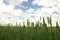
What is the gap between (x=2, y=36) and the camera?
17.8ft

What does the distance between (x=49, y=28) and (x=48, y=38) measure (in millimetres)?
665

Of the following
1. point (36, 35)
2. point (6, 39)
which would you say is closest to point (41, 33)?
point (36, 35)

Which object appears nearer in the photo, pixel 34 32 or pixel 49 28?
pixel 34 32

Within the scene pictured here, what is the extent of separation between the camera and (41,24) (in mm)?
5383

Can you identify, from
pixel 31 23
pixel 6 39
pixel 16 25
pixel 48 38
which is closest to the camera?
pixel 48 38

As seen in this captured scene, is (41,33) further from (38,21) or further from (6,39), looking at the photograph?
(6,39)

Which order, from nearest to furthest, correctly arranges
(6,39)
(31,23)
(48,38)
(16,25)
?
(48,38) < (6,39) < (31,23) < (16,25)

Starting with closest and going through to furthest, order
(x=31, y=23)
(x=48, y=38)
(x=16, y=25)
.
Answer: (x=48, y=38) → (x=31, y=23) → (x=16, y=25)

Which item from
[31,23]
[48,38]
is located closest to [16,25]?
[31,23]

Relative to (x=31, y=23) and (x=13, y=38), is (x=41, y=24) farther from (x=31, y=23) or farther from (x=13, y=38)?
(x=13, y=38)

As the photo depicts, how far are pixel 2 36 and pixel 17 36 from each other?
548mm

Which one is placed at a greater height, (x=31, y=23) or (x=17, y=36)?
(x=31, y=23)

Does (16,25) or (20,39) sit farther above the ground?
(16,25)

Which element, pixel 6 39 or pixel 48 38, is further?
pixel 6 39
